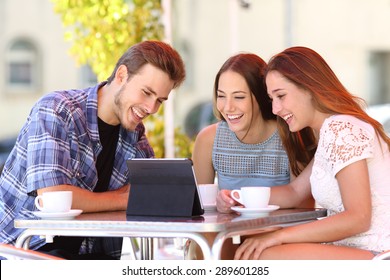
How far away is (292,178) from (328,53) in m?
3.86

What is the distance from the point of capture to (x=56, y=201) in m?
2.60

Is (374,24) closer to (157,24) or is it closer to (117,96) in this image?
(157,24)

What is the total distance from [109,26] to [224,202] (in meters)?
3.05

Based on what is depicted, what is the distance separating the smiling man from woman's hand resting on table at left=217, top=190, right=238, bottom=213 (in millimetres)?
352

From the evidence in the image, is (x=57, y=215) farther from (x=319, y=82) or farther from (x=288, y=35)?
(x=288, y=35)

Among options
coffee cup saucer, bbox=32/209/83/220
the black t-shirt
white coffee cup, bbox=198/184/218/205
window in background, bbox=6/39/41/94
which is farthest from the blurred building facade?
window in background, bbox=6/39/41/94

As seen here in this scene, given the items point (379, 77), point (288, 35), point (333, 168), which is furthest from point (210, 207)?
point (379, 77)

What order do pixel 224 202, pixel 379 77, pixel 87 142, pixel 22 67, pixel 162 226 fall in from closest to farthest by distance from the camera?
1. pixel 162 226
2. pixel 224 202
3. pixel 87 142
4. pixel 379 77
5. pixel 22 67

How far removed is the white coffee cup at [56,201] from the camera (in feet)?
8.53

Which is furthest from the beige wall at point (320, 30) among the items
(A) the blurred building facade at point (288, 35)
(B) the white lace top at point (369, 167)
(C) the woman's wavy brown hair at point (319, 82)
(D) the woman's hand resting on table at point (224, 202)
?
(B) the white lace top at point (369, 167)

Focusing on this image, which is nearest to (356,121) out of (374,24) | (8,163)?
(8,163)

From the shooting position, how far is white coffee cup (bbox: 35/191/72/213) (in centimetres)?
260

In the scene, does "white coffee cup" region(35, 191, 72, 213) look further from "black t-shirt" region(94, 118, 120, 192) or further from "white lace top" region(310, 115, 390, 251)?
"white lace top" region(310, 115, 390, 251)

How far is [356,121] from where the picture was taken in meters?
2.71
